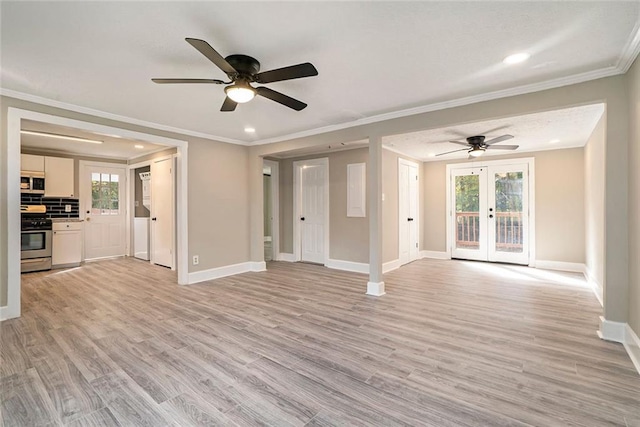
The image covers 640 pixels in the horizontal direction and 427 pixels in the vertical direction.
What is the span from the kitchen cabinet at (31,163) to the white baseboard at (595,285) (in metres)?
9.61

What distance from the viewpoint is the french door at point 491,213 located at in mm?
6203

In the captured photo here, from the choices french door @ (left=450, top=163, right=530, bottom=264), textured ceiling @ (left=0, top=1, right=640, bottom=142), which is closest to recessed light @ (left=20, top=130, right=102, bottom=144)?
textured ceiling @ (left=0, top=1, right=640, bottom=142)

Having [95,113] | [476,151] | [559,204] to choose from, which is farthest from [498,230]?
[95,113]

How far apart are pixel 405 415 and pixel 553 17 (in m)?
2.69

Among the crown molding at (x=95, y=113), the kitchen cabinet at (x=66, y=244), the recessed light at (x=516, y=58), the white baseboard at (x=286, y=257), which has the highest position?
the crown molding at (x=95, y=113)

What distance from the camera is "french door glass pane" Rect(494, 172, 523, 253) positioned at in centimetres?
623

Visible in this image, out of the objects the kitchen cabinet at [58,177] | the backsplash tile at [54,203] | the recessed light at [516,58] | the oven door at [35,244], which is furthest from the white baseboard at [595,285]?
the backsplash tile at [54,203]

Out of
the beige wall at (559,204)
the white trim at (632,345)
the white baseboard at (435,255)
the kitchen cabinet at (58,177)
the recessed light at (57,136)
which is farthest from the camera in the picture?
the white baseboard at (435,255)

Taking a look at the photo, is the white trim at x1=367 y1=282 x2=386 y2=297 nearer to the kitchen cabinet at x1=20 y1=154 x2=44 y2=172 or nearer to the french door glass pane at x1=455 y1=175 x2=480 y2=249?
the french door glass pane at x1=455 y1=175 x2=480 y2=249

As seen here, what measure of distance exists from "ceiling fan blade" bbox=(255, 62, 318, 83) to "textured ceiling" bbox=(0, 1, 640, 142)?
→ 0.22 meters

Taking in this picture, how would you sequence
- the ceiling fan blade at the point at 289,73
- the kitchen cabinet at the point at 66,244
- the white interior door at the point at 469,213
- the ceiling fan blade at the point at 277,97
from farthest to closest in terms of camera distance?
the white interior door at the point at 469,213 < the kitchen cabinet at the point at 66,244 < the ceiling fan blade at the point at 277,97 < the ceiling fan blade at the point at 289,73

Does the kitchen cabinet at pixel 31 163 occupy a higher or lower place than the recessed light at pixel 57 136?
lower

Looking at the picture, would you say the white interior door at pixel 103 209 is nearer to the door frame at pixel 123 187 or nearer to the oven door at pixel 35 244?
the door frame at pixel 123 187

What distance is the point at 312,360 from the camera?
235 cm
